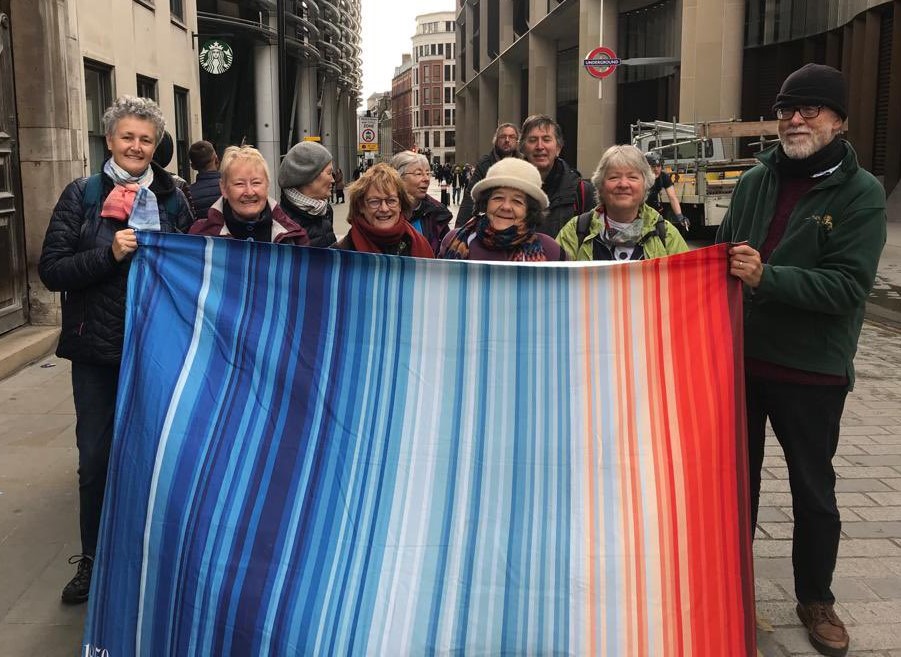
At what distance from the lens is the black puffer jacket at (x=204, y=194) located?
640 cm

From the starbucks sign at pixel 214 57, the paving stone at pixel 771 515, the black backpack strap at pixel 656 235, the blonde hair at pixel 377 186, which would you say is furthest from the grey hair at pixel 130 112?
the starbucks sign at pixel 214 57

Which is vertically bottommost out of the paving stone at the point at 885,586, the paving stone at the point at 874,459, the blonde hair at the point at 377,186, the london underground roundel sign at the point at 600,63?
the paving stone at the point at 885,586

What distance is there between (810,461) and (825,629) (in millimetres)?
631

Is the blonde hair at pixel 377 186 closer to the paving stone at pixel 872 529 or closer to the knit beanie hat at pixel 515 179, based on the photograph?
the knit beanie hat at pixel 515 179

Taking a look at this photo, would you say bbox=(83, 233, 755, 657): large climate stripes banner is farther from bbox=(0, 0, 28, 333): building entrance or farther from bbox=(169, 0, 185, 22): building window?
bbox=(169, 0, 185, 22): building window

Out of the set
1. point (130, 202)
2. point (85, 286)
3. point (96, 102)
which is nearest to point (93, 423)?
point (85, 286)

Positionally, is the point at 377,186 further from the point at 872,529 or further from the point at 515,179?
the point at 872,529

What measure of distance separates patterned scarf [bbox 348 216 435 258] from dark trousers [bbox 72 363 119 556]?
1172 mm

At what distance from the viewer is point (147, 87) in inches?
548

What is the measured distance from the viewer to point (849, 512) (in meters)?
4.85

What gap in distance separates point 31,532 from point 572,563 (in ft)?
9.96

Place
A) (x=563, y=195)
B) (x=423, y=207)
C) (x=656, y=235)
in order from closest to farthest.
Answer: (x=656, y=235)
(x=563, y=195)
(x=423, y=207)

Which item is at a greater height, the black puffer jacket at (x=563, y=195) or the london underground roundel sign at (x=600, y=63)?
the london underground roundel sign at (x=600, y=63)

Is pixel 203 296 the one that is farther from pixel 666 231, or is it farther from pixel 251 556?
pixel 666 231
